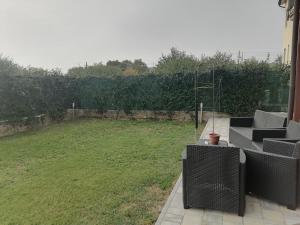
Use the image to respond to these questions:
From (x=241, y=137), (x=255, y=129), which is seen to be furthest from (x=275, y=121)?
(x=255, y=129)

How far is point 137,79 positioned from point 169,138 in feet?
17.1

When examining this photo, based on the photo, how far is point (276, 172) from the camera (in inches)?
129

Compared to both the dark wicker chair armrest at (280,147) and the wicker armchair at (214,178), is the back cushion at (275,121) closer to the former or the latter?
the dark wicker chair armrest at (280,147)

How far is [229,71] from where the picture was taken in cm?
1104

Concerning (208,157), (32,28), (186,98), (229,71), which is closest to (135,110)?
(186,98)

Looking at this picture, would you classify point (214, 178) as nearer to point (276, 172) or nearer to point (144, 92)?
point (276, 172)

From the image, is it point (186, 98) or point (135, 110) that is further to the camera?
point (135, 110)

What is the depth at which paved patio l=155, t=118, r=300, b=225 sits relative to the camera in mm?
3000

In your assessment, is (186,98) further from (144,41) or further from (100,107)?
(144,41)

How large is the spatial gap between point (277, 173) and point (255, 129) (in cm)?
179

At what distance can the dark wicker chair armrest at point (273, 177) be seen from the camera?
3.20 metres

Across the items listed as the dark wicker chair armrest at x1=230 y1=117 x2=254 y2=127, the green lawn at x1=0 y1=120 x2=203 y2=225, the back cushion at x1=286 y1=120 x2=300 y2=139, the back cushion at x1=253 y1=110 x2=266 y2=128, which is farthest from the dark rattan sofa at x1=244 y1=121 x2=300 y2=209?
the dark wicker chair armrest at x1=230 y1=117 x2=254 y2=127

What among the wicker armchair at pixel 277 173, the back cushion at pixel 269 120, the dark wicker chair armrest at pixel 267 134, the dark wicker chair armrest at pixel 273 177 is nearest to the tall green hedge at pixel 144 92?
the back cushion at pixel 269 120

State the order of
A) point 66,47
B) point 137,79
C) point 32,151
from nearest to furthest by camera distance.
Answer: point 32,151
point 137,79
point 66,47
